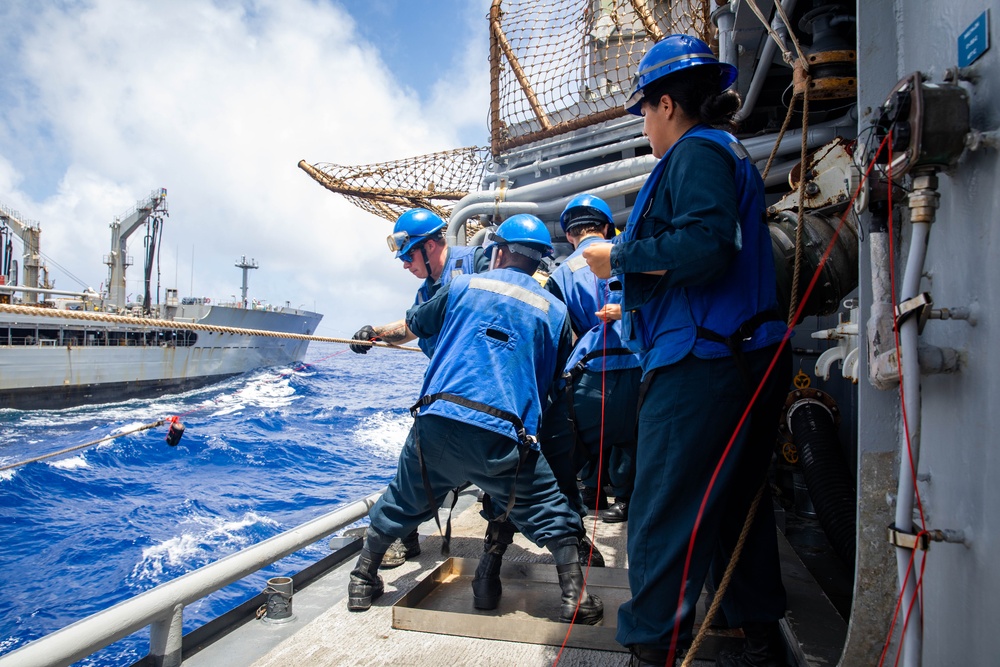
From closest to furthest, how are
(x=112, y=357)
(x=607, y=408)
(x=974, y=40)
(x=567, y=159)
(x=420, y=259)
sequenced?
(x=974, y=40)
(x=607, y=408)
(x=420, y=259)
(x=567, y=159)
(x=112, y=357)

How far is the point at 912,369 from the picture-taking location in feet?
3.99

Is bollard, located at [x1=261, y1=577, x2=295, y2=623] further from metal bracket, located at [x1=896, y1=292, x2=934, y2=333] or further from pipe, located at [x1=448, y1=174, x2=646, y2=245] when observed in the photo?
pipe, located at [x1=448, y1=174, x2=646, y2=245]

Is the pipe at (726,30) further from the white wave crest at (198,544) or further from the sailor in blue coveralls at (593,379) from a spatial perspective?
the white wave crest at (198,544)

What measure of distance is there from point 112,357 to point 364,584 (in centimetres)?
3058

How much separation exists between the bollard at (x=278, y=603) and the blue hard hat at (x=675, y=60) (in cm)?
254

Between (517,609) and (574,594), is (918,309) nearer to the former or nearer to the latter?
(574,594)

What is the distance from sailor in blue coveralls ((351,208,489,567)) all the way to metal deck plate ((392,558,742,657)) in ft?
1.29

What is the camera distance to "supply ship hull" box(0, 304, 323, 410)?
24844 millimetres

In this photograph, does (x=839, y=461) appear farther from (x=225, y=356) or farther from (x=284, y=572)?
(x=225, y=356)

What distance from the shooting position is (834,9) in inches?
131

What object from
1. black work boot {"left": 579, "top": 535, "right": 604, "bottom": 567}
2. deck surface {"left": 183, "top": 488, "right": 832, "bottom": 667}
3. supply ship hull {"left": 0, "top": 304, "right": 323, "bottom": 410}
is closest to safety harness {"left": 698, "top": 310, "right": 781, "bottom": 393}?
deck surface {"left": 183, "top": 488, "right": 832, "bottom": 667}

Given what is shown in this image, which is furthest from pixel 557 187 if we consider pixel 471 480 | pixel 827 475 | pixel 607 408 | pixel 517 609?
pixel 517 609

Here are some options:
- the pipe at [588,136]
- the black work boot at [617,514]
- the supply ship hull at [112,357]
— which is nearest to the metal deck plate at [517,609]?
the black work boot at [617,514]

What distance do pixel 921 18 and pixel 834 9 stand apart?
7.91ft
